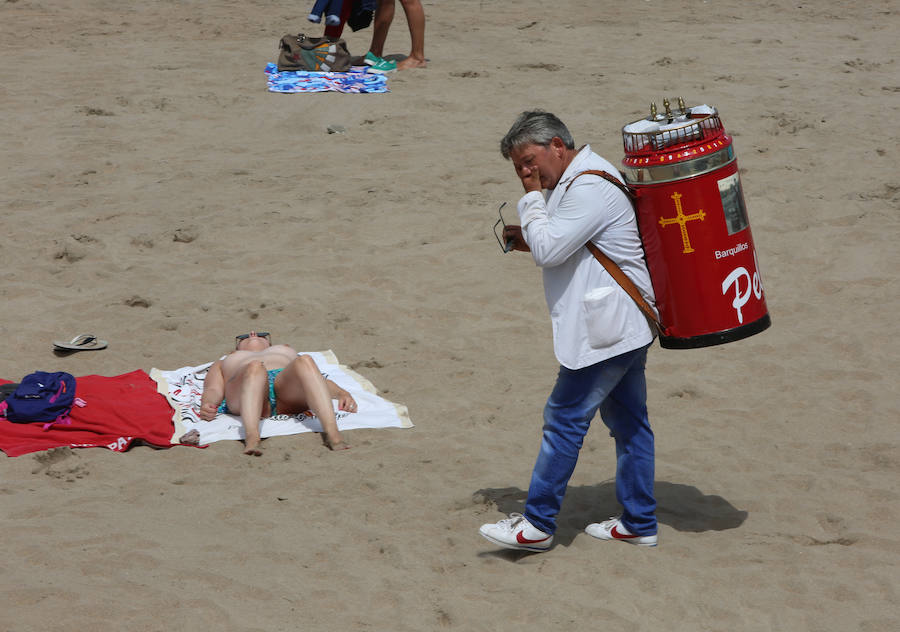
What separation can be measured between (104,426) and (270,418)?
0.86 meters

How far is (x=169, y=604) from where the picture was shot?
11.6 feet

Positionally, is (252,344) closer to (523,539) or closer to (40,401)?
(40,401)

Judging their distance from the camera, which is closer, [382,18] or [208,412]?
[208,412]

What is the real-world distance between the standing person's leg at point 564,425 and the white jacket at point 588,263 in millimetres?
105

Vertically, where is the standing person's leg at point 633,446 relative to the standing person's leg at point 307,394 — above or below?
above

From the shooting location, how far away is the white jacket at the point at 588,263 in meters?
3.50

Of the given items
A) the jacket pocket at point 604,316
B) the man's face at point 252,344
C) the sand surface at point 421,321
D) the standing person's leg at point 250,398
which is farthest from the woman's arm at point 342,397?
the jacket pocket at point 604,316

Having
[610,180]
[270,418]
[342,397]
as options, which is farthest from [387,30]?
[610,180]

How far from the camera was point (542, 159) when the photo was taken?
11.8 feet

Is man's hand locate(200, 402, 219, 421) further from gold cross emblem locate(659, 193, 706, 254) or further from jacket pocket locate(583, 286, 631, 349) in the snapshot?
gold cross emblem locate(659, 193, 706, 254)

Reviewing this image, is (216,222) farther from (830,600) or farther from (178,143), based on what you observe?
(830,600)

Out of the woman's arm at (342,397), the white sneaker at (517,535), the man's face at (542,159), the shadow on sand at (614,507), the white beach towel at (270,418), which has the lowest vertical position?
the white beach towel at (270,418)

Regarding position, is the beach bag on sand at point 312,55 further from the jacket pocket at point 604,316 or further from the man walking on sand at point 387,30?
the jacket pocket at point 604,316

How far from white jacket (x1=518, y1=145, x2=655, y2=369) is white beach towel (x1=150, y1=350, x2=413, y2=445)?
1965mm
